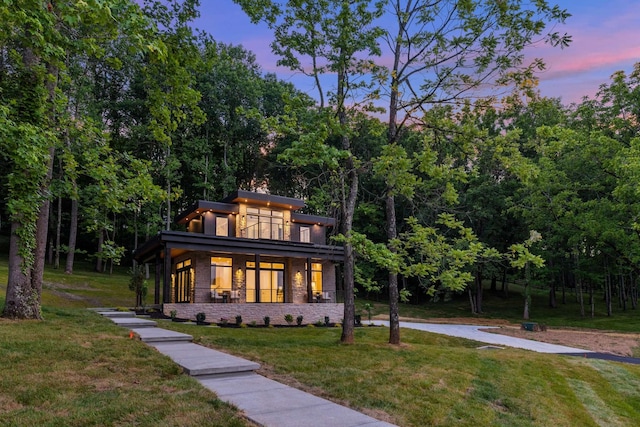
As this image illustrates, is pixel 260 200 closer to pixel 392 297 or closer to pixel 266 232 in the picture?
pixel 266 232

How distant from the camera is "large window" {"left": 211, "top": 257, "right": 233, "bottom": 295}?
21047 mm

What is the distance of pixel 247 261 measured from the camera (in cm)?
2223

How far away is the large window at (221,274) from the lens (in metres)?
21.0

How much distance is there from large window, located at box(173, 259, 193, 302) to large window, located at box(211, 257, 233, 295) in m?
1.17

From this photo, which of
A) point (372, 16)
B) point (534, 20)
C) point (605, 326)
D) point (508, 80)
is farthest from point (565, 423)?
point (605, 326)

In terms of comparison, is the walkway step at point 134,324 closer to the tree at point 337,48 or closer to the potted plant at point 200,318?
the potted plant at point 200,318

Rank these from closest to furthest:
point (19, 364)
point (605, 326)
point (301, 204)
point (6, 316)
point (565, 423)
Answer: point (565, 423), point (19, 364), point (6, 316), point (301, 204), point (605, 326)

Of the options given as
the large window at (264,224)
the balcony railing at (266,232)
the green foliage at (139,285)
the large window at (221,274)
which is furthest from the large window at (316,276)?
the green foliage at (139,285)

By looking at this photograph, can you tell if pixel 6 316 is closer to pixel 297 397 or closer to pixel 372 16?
pixel 297 397

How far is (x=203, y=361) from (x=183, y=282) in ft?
54.9

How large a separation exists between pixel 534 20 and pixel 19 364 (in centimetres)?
1211

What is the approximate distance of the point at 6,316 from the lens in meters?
10.9

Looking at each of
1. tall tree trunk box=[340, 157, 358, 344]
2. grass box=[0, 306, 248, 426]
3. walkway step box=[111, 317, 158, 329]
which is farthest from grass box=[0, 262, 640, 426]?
walkway step box=[111, 317, 158, 329]

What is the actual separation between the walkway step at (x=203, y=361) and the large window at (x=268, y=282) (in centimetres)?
1358
